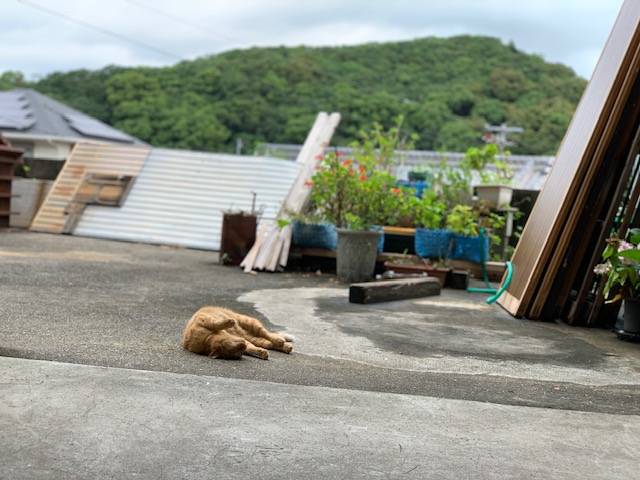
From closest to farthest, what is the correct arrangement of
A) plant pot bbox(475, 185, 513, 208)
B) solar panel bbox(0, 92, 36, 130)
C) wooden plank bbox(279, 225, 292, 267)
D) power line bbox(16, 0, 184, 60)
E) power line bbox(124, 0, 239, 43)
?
wooden plank bbox(279, 225, 292, 267)
plant pot bbox(475, 185, 513, 208)
power line bbox(16, 0, 184, 60)
solar panel bbox(0, 92, 36, 130)
power line bbox(124, 0, 239, 43)

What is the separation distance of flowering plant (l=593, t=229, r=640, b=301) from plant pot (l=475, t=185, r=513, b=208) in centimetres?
415

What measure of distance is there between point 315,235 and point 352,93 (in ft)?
66.3

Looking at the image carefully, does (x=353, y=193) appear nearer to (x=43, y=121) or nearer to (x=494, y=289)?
(x=494, y=289)

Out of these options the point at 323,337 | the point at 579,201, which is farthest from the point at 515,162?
the point at 323,337

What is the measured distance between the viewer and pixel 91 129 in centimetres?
2955

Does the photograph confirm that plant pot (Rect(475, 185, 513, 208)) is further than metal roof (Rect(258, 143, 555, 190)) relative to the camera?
No

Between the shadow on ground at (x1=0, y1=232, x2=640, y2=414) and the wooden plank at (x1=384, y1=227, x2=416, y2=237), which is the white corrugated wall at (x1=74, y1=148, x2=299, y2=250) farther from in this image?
the shadow on ground at (x1=0, y1=232, x2=640, y2=414)

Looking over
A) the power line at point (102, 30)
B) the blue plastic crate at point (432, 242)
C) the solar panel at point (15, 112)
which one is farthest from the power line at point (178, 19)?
the blue plastic crate at point (432, 242)

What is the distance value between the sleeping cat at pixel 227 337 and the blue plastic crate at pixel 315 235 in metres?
4.96

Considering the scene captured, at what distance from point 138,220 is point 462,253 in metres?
5.22

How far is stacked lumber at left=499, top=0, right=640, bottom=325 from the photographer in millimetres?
6324

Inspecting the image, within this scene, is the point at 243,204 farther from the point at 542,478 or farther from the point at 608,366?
the point at 542,478

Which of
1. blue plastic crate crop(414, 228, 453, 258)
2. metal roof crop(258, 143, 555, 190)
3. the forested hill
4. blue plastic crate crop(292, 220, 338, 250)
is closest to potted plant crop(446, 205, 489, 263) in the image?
blue plastic crate crop(414, 228, 453, 258)

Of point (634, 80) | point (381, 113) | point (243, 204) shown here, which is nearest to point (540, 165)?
point (381, 113)
